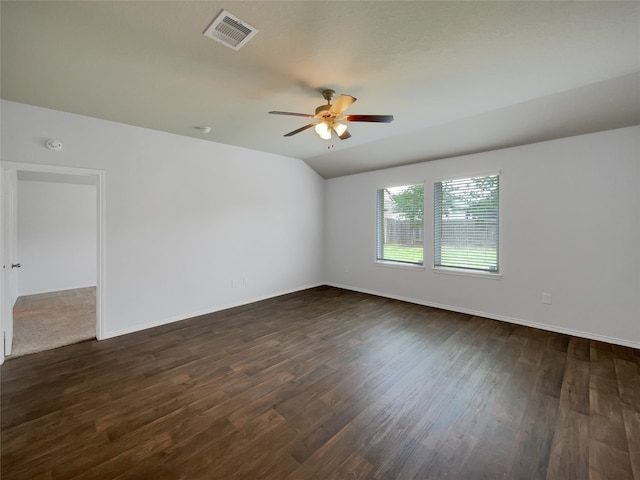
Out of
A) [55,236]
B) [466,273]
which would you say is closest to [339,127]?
[466,273]

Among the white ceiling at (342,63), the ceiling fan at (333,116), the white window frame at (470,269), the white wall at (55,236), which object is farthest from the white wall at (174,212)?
the white wall at (55,236)

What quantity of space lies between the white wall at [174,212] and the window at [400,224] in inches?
72.2

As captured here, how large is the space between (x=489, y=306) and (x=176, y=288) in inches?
184

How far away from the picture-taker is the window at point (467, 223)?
157 inches

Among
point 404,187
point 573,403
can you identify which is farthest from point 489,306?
point 404,187

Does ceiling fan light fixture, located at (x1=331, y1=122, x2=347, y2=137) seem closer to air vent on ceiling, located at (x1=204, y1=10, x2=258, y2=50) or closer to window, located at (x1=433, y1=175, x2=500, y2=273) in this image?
air vent on ceiling, located at (x1=204, y1=10, x2=258, y2=50)

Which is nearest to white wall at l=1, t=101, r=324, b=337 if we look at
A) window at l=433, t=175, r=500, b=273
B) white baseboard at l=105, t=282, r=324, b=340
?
white baseboard at l=105, t=282, r=324, b=340

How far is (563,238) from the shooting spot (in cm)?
340

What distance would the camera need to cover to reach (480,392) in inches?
88.0

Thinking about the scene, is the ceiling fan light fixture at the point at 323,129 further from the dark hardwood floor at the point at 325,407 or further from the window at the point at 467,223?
the window at the point at 467,223

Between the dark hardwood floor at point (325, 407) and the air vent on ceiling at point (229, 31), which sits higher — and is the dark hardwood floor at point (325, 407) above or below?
below

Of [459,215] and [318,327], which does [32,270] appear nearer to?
[318,327]

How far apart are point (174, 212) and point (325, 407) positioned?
3.29 metres

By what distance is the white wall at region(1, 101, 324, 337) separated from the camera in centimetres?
313
